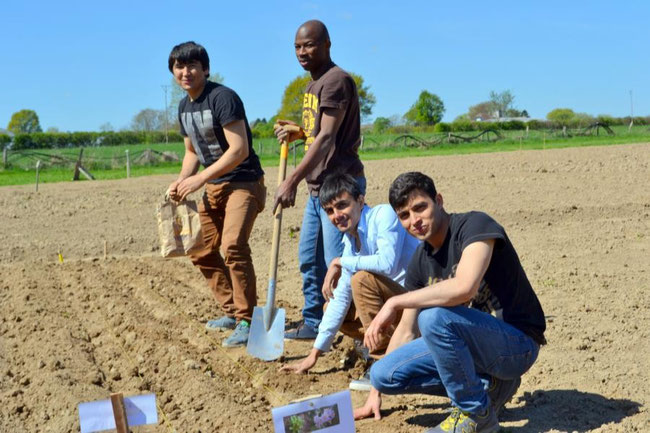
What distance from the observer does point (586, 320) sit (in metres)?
5.61

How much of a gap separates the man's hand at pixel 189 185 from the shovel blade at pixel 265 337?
2.95 ft

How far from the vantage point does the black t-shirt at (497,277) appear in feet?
11.6

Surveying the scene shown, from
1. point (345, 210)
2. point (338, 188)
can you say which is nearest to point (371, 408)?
point (345, 210)

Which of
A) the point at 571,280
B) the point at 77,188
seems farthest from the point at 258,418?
the point at 77,188

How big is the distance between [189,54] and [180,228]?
1.17 meters

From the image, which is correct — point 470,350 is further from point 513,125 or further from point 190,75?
point 513,125

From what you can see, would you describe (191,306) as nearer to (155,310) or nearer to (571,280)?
(155,310)

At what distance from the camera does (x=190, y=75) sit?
18.1ft

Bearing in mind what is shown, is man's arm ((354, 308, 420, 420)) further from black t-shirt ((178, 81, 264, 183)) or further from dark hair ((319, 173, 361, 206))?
black t-shirt ((178, 81, 264, 183))

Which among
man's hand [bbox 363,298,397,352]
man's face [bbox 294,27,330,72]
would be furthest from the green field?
man's hand [bbox 363,298,397,352]

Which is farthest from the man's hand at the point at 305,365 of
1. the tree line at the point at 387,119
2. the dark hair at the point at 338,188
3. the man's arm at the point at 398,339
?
the tree line at the point at 387,119

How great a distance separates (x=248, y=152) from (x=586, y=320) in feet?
8.08

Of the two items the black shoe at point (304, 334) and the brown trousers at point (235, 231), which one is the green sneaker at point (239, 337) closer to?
the brown trousers at point (235, 231)

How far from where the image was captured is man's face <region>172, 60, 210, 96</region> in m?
5.50
